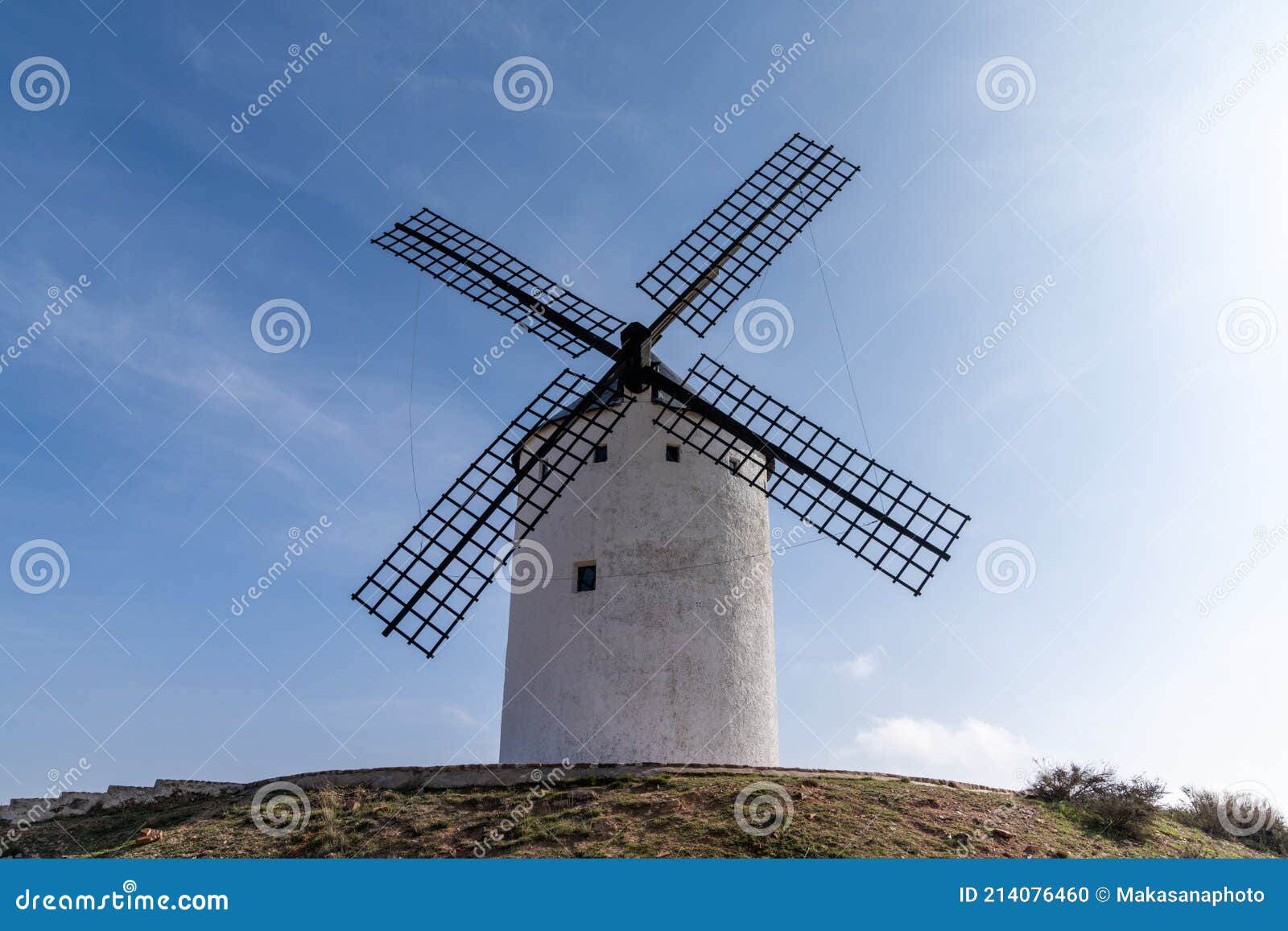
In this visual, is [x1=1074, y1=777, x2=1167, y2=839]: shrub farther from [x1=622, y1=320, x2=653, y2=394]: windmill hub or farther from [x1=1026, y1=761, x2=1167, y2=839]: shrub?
[x1=622, y1=320, x2=653, y2=394]: windmill hub

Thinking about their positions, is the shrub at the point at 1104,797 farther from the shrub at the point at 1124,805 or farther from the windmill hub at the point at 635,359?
the windmill hub at the point at 635,359

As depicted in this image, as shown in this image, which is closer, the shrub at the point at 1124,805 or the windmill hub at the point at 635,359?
the shrub at the point at 1124,805

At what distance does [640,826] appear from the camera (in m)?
8.41

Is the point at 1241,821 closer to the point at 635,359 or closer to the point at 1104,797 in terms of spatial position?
the point at 1104,797

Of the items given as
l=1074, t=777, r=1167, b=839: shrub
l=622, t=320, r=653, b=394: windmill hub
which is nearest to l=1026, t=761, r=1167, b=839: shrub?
l=1074, t=777, r=1167, b=839: shrub

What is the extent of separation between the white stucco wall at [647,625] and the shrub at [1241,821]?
559 centimetres

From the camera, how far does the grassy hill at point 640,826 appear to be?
8164mm

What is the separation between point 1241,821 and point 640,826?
852 cm

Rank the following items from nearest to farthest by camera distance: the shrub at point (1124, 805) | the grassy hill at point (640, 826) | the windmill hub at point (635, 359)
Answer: the grassy hill at point (640, 826) → the shrub at point (1124, 805) → the windmill hub at point (635, 359)

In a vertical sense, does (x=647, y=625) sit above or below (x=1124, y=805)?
above

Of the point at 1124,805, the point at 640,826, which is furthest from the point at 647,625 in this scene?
the point at 1124,805

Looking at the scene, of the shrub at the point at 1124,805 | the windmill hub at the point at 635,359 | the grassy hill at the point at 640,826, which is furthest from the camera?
the windmill hub at the point at 635,359

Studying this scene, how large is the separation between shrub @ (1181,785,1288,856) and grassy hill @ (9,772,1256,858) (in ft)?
4.35

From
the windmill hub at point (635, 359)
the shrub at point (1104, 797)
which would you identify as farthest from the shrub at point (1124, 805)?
the windmill hub at point (635, 359)
